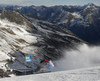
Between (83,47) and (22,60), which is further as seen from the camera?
(83,47)

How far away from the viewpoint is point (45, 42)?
65750 millimetres

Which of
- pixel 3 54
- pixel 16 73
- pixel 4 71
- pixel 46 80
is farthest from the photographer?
pixel 3 54

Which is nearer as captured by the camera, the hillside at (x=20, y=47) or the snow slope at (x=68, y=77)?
the snow slope at (x=68, y=77)

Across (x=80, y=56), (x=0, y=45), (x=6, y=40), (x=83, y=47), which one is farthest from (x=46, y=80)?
(x=83, y=47)

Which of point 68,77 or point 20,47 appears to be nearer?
point 68,77

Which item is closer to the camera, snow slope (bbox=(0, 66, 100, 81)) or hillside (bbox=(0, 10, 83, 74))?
snow slope (bbox=(0, 66, 100, 81))

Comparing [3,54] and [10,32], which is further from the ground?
[10,32]

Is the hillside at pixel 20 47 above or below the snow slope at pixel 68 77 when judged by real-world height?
below

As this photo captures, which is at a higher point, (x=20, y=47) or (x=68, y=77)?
(x=68, y=77)

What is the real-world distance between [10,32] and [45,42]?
741 inches

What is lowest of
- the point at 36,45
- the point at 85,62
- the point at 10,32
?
the point at 85,62

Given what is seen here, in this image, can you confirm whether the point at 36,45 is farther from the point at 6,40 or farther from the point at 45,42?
the point at 6,40

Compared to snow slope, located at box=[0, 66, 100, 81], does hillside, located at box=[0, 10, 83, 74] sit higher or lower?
lower

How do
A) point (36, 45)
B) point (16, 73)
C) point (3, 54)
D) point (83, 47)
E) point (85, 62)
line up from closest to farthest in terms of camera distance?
point (16, 73), point (3, 54), point (85, 62), point (36, 45), point (83, 47)
